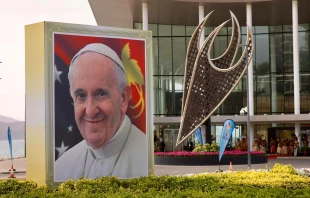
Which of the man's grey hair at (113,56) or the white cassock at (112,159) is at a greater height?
the man's grey hair at (113,56)

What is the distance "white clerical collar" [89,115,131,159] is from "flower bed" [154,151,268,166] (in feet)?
61.3

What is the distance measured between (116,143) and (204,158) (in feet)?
62.2

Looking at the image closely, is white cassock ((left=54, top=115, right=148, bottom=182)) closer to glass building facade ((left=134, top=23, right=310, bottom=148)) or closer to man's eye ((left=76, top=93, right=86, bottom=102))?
man's eye ((left=76, top=93, right=86, bottom=102))

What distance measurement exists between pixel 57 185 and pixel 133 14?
39.1m

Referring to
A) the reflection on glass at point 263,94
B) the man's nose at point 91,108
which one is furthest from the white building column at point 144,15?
the man's nose at point 91,108

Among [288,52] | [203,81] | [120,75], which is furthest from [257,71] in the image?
[120,75]

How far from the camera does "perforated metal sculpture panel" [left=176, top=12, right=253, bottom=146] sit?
3297 cm

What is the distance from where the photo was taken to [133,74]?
15523 mm

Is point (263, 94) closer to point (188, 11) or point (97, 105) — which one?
point (188, 11)

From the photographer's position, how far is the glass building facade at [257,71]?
55219 mm

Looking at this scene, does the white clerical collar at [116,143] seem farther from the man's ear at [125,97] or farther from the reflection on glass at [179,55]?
the reflection on glass at [179,55]

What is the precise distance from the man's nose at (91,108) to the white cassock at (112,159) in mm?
701

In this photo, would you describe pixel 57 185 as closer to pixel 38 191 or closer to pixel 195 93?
pixel 38 191

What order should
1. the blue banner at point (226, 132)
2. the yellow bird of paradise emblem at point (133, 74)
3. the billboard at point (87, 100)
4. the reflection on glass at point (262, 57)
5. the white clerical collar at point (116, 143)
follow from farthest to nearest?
the reflection on glass at point (262, 57) → the blue banner at point (226, 132) → the yellow bird of paradise emblem at point (133, 74) → the white clerical collar at point (116, 143) → the billboard at point (87, 100)
